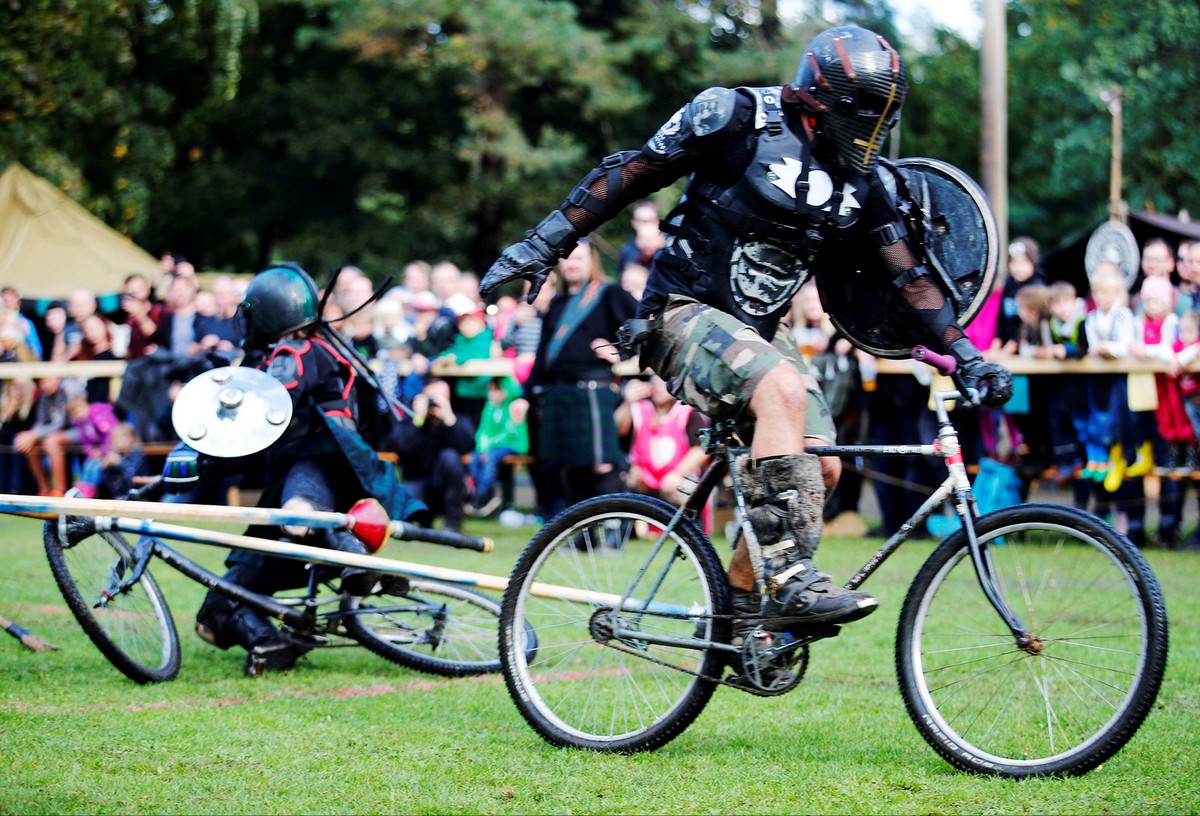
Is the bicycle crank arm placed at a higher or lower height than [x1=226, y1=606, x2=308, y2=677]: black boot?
higher

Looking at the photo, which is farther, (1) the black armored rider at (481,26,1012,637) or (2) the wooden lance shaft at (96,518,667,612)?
(2) the wooden lance shaft at (96,518,667,612)

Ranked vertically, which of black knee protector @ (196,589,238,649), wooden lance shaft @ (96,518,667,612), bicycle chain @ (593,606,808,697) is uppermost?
wooden lance shaft @ (96,518,667,612)

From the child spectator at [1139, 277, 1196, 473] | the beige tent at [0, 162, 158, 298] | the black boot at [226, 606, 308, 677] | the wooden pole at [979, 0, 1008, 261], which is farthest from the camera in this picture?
the beige tent at [0, 162, 158, 298]

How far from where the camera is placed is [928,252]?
478 centimetres

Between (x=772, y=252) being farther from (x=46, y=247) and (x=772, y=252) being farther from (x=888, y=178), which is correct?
(x=46, y=247)

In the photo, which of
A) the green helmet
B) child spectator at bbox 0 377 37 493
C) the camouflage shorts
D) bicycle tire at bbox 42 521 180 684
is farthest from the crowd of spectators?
the camouflage shorts

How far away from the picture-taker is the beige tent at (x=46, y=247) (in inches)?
769

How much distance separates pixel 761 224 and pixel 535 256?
0.71m

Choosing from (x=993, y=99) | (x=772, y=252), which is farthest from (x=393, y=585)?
(x=993, y=99)

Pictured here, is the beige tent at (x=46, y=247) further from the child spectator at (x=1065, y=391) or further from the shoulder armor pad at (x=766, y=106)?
the shoulder armor pad at (x=766, y=106)

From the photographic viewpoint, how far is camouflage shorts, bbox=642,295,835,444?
4398 millimetres

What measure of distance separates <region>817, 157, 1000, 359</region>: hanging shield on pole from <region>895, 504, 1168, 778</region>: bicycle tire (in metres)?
0.83

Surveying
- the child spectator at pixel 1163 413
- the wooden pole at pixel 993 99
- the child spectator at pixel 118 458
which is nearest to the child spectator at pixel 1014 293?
the child spectator at pixel 1163 413

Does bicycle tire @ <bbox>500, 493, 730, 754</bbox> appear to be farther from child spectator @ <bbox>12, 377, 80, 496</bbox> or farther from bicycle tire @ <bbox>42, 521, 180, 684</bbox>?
child spectator @ <bbox>12, 377, 80, 496</bbox>
